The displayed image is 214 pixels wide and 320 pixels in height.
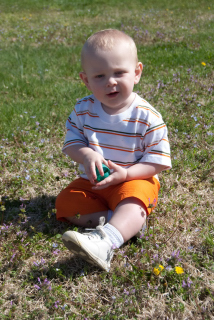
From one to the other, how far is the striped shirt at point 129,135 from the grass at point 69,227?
579 mm

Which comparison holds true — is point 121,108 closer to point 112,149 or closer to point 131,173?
point 112,149

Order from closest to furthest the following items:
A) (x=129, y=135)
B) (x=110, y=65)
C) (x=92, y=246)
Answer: (x=92, y=246)
(x=110, y=65)
(x=129, y=135)

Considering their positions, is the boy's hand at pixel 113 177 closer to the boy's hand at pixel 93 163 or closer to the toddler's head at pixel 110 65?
the boy's hand at pixel 93 163

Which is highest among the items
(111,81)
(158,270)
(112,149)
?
(111,81)

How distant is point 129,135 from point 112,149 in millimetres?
203

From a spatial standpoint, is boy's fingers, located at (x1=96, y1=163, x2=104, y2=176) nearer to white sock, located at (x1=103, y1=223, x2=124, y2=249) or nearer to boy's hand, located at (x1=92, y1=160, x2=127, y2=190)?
boy's hand, located at (x1=92, y1=160, x2=127, y2=190)

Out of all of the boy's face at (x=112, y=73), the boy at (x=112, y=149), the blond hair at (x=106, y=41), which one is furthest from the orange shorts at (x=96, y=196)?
the blond hair at (x=106, y=41)

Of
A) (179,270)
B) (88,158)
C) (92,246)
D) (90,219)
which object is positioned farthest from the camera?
(90,219)

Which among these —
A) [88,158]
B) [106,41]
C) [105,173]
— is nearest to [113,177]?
[105,173]

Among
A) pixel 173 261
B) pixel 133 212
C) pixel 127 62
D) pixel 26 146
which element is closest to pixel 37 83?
pixel 26 146

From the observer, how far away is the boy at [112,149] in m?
2.87

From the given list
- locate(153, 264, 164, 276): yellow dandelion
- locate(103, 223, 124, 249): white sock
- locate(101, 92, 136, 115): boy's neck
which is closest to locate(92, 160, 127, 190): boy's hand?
locate(103, 223, 124, 249): white sock

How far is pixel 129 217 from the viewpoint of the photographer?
2.88 meters

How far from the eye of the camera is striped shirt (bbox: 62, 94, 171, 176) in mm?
3121
